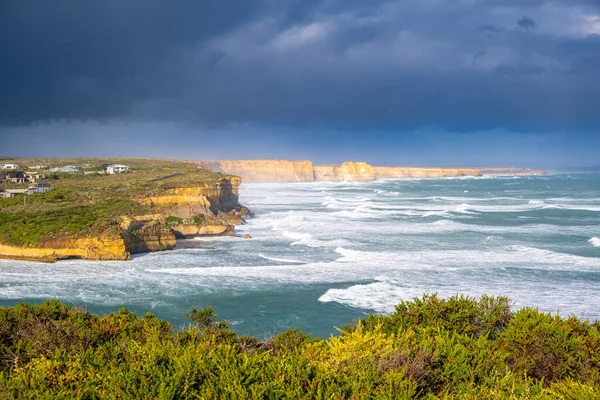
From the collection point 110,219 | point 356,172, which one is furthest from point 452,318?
point 356,172

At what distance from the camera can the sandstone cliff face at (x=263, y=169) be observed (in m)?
161

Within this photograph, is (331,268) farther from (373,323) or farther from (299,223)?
(299,223)

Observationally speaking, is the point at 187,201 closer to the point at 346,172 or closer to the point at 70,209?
the point at 70,209

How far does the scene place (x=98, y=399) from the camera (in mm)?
7102

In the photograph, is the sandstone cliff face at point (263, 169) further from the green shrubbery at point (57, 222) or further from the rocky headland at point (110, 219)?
the green shrubbery at point (57, 222)

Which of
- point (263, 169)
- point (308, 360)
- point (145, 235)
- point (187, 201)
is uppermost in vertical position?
point (263, 169)

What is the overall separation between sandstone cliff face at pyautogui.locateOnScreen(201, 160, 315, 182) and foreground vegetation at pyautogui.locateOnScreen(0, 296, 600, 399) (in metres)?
147

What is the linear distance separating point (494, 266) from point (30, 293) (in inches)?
919

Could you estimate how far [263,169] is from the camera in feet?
533

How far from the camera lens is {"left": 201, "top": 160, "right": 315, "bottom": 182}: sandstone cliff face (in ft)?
528

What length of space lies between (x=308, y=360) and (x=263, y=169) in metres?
155

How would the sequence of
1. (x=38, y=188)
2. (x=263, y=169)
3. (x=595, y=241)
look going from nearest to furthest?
(x=595, y=241)
(x=38, y=188)
(x=263, y=169)

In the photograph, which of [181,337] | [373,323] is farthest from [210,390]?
[373,323]

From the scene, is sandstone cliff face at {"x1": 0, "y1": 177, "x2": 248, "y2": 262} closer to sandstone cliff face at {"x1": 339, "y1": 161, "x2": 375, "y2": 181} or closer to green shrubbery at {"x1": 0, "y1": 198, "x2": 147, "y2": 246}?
green shrubbery at {"x1": 0, "y1": 198, "x2": 147, "y2": 246}
